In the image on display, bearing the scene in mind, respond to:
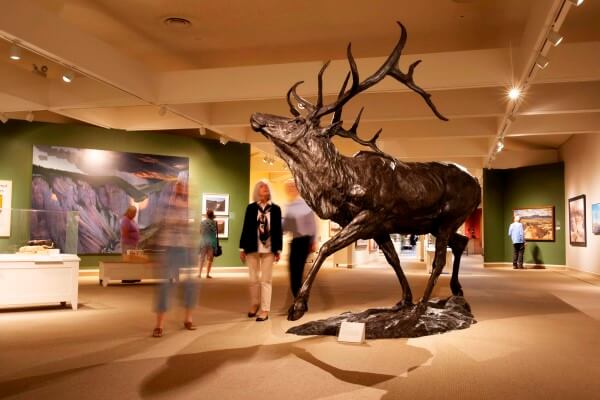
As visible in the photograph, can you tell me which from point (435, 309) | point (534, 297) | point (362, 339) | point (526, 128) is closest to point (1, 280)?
point (362, 339)

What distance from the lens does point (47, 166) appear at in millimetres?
10891

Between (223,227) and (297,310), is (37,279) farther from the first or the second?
(223,227)

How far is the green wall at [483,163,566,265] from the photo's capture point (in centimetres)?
1594

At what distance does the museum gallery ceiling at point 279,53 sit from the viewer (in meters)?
6.86

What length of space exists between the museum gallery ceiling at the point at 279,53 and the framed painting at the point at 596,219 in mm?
2162

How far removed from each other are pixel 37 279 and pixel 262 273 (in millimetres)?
2887

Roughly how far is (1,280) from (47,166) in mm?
5185

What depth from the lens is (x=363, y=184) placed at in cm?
452

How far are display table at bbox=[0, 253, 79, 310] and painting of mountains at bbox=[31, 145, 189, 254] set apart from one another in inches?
160

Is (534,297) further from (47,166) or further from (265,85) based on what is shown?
(47,166)

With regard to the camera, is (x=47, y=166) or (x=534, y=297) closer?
(x=534, y=297)

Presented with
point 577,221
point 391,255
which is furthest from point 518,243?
point 391,255

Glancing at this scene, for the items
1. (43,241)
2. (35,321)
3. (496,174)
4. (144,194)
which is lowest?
(35,321)

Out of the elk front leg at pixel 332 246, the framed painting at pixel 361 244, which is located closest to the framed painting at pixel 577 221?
the framed painting at pixel 361 244
